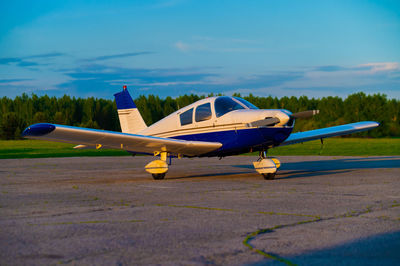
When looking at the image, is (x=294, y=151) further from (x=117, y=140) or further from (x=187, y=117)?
(x=117, y=140)

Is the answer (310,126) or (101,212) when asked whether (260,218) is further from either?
(310,126)

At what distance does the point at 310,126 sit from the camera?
61062 mm

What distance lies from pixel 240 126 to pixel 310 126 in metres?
50.9

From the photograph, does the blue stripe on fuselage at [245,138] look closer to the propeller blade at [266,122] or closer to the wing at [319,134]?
the propeller blade at [266,122]

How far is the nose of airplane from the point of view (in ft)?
33.4

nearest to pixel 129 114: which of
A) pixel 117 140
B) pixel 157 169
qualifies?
pixel 157 169

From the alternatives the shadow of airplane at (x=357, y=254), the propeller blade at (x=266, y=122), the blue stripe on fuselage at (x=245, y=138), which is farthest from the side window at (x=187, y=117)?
the shadow of airplane at (x=357, y=254)

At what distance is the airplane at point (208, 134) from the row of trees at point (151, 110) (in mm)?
61253

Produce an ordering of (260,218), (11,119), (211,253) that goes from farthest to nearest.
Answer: (11,119)
(260,218)
(211,253)

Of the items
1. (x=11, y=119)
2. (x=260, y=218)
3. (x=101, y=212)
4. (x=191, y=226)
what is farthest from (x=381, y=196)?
(x=11, y=119)

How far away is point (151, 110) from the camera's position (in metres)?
84.4

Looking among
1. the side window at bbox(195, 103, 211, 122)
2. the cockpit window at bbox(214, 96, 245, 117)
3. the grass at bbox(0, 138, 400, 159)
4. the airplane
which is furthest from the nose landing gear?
the grass at bbox(0, 138, 400, 159)

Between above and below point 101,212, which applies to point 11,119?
above

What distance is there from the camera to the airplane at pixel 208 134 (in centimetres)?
1155
